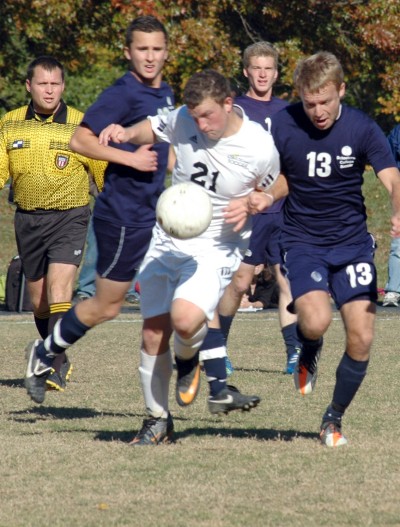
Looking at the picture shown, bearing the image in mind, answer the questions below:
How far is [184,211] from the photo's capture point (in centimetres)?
650

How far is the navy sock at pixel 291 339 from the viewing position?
10.8 meters

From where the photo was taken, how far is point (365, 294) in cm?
689

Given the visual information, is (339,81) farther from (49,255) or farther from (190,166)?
(49,255)

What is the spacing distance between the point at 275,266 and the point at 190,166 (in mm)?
4731

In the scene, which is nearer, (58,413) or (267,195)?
(267,195)

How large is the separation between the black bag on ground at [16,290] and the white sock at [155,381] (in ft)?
33.8

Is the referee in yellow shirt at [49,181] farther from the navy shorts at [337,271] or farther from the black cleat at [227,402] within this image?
the navy shorts at [337,271]

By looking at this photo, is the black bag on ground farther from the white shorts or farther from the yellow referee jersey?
the white shorts

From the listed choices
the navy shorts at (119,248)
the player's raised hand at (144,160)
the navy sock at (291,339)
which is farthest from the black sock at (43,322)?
the player's raised hand at (144,160)

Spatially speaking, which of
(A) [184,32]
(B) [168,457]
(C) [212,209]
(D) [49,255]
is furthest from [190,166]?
(A) [184,32]

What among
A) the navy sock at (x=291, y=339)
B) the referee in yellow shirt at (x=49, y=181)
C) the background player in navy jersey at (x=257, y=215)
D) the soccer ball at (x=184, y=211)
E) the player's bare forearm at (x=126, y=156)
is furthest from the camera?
→ the navy sock at (x=291, y=339)

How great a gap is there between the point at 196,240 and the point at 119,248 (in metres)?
0.54

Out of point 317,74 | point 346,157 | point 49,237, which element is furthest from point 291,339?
point 317,74

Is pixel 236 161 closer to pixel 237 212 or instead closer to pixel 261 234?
pixel 237 212
